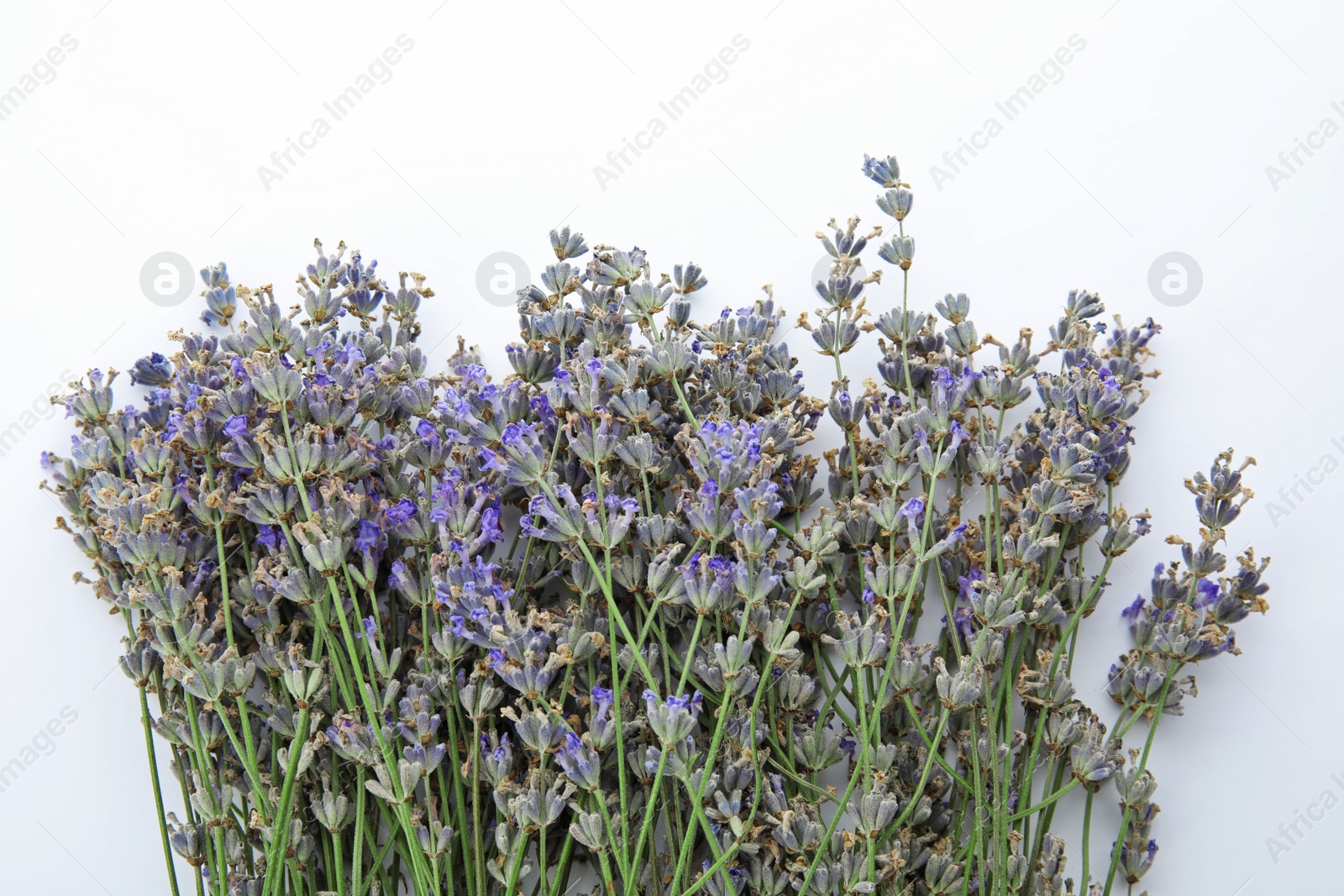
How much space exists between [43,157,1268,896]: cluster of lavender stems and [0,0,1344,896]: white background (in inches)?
7.1

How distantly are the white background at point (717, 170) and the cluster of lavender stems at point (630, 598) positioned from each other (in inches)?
7.1

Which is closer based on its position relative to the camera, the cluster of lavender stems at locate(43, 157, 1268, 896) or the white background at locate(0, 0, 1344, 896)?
the cluster of lavender stems at locate(43, 157, 1268, 896)

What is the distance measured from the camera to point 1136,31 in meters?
1.84

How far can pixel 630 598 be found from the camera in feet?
4.81

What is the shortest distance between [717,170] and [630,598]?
88 centimetres

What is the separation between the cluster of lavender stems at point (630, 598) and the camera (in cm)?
123

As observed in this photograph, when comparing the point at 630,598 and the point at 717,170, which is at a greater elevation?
the point at 717,170

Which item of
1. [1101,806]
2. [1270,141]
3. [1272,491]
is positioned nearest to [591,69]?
[1270,141]

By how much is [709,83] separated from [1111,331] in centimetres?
90

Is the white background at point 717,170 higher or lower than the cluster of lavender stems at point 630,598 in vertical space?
higher

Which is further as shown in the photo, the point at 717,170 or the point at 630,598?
the point at 717,170

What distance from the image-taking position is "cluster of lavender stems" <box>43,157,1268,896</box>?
123cm

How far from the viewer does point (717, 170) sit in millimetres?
1833

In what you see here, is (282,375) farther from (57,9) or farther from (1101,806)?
(1101,806)
